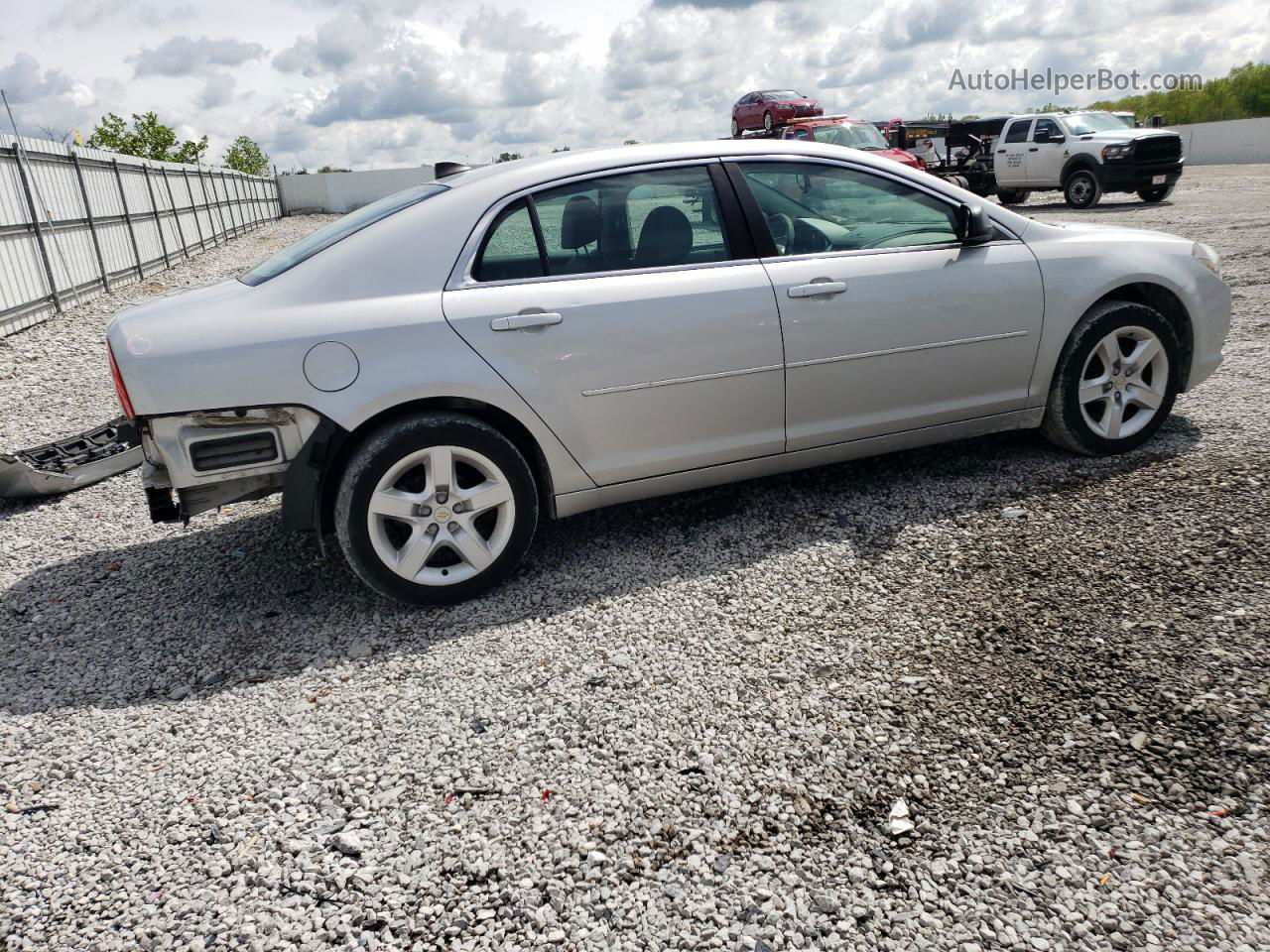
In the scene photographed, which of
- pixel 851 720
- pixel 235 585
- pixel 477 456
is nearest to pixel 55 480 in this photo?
pixel 235 585

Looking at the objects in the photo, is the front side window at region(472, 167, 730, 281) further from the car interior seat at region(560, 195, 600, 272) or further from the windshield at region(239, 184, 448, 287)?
the windshield at region(239, 184, 448, 287)

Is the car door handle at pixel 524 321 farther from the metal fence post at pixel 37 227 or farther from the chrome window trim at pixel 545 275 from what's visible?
the metal fence post at pixel 37 227

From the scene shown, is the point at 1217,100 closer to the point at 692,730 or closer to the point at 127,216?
the point at 127,216

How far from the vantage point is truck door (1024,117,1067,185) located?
1997cm

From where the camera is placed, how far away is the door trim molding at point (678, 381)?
3730mm

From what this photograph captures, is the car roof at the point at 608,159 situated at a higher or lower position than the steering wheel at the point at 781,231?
higher

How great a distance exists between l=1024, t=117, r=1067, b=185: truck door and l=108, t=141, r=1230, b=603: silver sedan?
1757cm

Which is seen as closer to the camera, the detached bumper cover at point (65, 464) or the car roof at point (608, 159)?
the car roof at point (608, 159)

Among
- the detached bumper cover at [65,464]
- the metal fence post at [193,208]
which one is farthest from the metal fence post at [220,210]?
the detached bumper cover at [65,464]

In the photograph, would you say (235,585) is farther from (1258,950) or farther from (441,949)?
(1258,950)

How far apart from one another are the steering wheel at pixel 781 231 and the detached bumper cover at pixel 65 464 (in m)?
Result: 3.57

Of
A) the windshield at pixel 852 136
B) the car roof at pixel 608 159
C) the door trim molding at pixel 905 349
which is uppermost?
the windshield at pixel 852 136

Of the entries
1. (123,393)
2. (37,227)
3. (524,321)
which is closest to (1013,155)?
(37,227)

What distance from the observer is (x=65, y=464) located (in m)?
5.57
